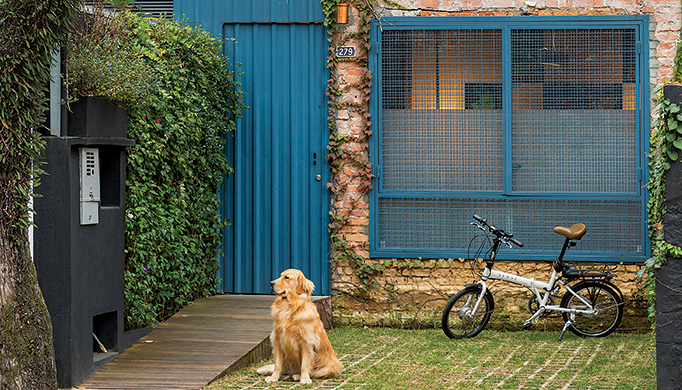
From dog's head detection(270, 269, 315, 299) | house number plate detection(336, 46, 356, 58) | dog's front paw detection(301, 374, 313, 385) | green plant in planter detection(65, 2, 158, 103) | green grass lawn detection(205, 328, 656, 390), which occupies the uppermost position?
house number plate detection(336, 46, 356, 58)

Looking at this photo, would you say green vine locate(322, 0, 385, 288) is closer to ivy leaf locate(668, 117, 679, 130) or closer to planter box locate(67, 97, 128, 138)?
planter box locate(67, 97, 128, 138)

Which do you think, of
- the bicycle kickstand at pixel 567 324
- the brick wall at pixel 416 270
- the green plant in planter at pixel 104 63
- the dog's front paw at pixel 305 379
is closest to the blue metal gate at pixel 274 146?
the brick wall at pixel 416 270

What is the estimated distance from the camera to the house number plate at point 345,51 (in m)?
7.81

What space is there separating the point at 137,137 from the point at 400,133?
9.77 feet

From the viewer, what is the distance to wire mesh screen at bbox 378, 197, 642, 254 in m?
7.57

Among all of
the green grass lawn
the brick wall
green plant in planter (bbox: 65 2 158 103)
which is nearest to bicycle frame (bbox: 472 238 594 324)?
the green grass lawn

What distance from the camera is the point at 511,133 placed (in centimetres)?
766

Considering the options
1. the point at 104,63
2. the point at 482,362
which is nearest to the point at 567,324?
the point at 482,362

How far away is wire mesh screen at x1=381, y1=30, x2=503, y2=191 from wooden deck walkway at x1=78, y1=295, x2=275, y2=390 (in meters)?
2.25

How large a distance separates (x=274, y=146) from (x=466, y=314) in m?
2.77

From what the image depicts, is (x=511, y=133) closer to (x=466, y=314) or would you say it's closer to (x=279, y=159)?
(x=466, y=314)

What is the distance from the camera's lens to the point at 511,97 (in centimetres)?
767

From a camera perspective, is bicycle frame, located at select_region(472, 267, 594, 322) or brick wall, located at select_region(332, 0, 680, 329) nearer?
bicycle frame, located at select_region(472, 267, 594, 322)

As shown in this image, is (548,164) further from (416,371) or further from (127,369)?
(127,369)
